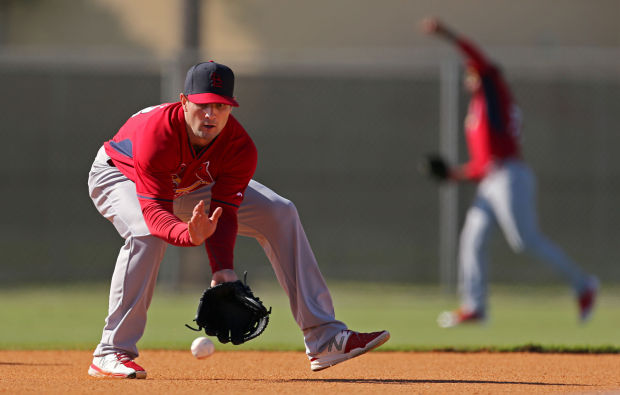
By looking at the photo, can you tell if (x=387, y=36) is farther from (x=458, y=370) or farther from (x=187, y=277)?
(x=458, y=370)

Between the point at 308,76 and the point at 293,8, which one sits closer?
the point at 308,76

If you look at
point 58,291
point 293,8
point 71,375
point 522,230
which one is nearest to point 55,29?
point 293,8

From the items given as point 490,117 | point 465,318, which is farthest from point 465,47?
point 465,318

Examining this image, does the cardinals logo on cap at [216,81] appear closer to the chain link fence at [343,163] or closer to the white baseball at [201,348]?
the white baseball at [201,348]

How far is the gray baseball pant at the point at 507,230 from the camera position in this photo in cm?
831

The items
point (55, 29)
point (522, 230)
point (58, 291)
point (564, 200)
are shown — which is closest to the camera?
point (522, 230)

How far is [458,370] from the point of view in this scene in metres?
→ 5.92

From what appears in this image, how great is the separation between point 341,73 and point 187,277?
14.0 feet

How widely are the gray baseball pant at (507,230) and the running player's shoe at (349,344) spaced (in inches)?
124

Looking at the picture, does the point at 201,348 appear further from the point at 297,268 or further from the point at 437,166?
the point at 437,166

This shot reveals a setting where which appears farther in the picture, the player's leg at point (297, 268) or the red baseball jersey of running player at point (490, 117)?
the red baseball jersey of running player at point (490, 117)

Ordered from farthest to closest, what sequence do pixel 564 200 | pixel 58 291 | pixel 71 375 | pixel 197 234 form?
pixel 564 200
pixel 58 291
pixel 71 375
pixel 197 234

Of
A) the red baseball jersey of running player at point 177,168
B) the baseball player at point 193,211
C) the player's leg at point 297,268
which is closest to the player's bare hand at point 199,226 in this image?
the baseball player at point 193,211

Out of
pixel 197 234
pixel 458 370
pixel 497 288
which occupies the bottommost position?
pixel 497 288
